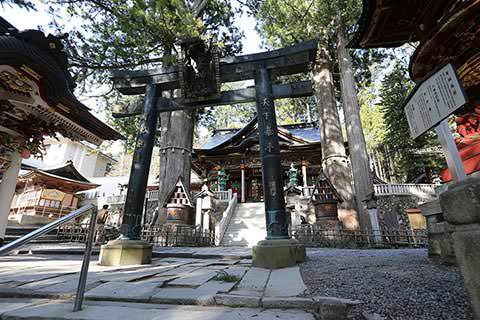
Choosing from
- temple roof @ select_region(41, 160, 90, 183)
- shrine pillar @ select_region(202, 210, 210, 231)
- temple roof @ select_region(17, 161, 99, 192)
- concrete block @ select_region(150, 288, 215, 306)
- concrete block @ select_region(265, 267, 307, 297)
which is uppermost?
temple roof @ select_region(41, 160, 90, 183)

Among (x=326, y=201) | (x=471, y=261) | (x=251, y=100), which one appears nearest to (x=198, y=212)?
(x=326, y=201)

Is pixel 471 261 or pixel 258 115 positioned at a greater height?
pixel 258 115

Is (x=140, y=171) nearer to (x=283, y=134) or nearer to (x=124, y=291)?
(x=124, y=291)

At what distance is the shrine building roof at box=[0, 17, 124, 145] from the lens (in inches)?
163

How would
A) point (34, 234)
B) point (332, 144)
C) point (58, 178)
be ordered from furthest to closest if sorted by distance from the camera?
point (58, 178)
point (332, 144)
point (34, 234)

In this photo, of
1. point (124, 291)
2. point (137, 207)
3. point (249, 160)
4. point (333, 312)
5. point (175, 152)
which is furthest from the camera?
point (249, 160)

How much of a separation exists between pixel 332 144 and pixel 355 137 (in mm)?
1161

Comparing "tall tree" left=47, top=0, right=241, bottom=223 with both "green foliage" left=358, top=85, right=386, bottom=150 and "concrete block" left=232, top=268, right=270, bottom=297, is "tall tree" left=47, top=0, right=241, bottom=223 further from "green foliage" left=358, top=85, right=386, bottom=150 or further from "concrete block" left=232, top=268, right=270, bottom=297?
"green foliage" left=358, top=85, right=386, bottom=150

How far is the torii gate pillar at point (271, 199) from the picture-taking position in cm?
381

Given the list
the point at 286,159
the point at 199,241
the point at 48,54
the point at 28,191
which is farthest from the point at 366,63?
the point at 28,191

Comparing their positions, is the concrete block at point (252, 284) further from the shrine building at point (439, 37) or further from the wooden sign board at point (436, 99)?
the shrine building at point (439, 37)

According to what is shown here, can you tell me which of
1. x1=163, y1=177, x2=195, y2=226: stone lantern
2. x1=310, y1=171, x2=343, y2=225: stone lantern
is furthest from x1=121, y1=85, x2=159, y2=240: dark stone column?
x1=310, y1=171, x2=343, y2=225: stone lantern

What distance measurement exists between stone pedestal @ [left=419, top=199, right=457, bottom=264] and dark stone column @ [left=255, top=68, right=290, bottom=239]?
6.90 feet

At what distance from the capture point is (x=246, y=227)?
11648mm
